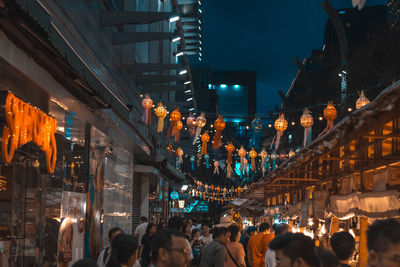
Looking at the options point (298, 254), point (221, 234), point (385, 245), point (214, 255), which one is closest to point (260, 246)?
point (221, 234)

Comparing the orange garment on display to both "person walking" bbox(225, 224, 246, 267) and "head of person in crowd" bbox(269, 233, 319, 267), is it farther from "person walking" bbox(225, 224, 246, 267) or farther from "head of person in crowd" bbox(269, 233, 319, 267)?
"head of person in crowd" bbox(269, 233, 319, 267)

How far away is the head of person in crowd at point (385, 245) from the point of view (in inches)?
140

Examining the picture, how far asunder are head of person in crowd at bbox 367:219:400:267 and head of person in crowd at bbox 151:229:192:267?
140 cm

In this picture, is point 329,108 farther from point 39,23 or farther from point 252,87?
point 252,87

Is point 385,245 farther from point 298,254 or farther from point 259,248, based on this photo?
point 259,248

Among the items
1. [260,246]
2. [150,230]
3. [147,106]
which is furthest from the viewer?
[147,106]

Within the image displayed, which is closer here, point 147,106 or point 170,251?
point 170,251

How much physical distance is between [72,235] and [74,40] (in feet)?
13.9

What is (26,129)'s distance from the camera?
8773 millimetres

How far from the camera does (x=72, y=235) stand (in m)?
12.3

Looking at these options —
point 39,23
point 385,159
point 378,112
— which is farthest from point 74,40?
point 378,112

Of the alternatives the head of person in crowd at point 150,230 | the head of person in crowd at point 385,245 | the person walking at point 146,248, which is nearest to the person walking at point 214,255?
the head of person in crowd at point 385,245

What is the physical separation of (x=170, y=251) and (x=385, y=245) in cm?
156

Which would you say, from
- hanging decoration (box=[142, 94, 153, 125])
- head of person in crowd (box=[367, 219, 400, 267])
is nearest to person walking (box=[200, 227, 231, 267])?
head of person in crowd (box=[367, 219, 400, 267])
